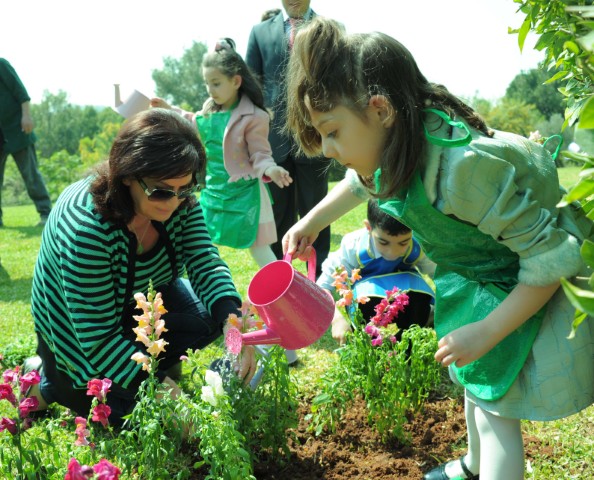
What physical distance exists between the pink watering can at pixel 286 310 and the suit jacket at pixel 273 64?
7.72 ft

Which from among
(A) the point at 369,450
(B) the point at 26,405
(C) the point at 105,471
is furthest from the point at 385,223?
(C) the point at 105,471

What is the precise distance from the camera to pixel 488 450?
71.7 inches

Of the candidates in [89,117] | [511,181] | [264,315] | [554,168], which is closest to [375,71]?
[511,181]

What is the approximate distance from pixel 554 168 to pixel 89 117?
4698 centimetres

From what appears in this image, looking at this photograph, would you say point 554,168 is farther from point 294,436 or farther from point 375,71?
point 294,436

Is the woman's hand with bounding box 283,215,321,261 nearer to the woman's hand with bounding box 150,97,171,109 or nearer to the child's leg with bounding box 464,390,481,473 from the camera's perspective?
the child's leg with bounding box 464,390,481,473

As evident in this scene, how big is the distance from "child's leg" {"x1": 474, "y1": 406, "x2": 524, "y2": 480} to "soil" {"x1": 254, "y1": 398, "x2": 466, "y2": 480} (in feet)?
1.84

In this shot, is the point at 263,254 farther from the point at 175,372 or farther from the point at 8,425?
the point at 8,425

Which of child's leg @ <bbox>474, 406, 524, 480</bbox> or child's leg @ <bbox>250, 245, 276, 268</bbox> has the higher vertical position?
child's leg @ <bbox>474, 406, 524, 480</bbox>

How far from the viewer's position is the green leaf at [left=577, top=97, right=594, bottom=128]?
761 millimetres

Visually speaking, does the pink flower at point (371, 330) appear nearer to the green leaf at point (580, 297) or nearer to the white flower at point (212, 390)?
the white flower at point (212, 390)

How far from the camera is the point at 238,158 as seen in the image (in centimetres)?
424

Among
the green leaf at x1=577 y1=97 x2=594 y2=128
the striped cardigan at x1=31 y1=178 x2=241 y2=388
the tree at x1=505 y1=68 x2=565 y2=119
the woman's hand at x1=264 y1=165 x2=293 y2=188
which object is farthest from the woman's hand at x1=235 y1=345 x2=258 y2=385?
the tree at x1=505 y1=68 x2=565 y2=119

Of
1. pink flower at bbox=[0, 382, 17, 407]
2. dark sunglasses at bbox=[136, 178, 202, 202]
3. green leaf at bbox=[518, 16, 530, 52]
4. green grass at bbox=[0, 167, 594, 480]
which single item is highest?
green leaf at bbox=[518, 16, 530, 52]
